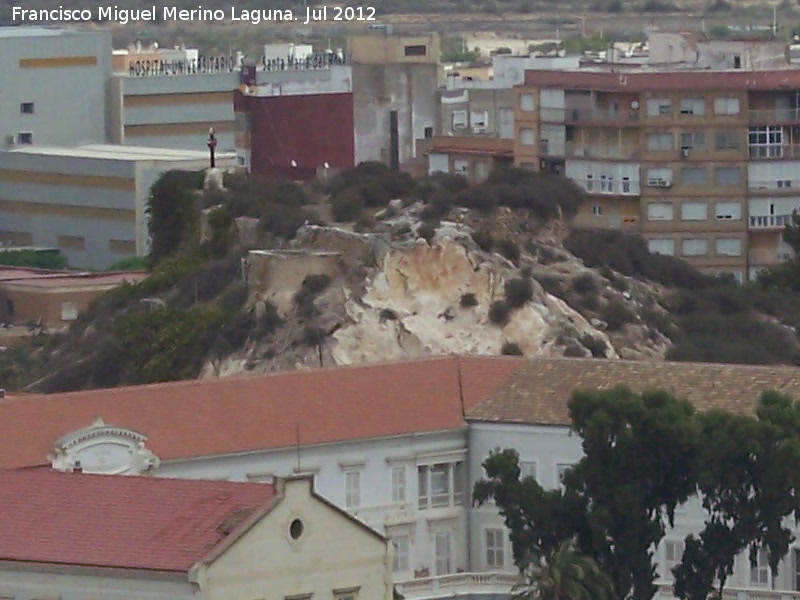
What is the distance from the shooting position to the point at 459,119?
136375mm

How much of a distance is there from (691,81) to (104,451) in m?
47.1

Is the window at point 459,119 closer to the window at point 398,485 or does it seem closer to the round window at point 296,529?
the window at point 398,485

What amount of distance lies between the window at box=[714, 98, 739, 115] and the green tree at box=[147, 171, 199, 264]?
1590cm

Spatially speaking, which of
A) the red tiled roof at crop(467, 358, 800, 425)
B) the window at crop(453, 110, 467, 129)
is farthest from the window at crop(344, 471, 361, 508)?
the window at crop(453, 110, 467, 129)

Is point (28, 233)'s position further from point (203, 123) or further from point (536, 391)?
point (536, 391)

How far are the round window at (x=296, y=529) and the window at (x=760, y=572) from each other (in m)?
16.6

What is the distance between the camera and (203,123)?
580ft

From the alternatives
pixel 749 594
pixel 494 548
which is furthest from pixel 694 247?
pixel 749 594

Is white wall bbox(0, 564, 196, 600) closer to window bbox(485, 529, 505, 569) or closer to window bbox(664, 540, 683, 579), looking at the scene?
window bbox(664, 540, 683, 579)

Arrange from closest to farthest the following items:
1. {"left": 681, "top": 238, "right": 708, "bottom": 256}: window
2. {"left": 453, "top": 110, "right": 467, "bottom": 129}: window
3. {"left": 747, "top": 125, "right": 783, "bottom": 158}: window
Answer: {"left": 747, "top": 125, "right": 783, "bottom": 158}: window, {"left": 681, "top": 238, "right": 708, "bottom": 256}: window, {"left": 453, "top": 110, "right": 467, "bottom": 129}: window

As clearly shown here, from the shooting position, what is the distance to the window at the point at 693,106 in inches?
4405

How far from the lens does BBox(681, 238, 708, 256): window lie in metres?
112

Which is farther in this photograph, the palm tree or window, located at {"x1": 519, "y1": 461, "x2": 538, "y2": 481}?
window, located at {"x1": 519, "y1": 461, "x2": 538, "y2": 481}

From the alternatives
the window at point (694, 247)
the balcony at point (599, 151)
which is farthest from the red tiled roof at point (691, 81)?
the window at point (694, 247)
